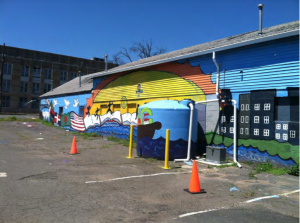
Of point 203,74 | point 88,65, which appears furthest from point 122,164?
point 88,65

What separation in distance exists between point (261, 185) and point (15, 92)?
56.6m

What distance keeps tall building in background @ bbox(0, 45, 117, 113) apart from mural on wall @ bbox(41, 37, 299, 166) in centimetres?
4555

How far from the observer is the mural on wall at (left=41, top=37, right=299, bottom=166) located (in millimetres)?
8922

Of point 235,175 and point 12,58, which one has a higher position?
point 12,58

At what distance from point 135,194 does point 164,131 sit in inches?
193

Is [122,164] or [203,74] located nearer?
[122,164]

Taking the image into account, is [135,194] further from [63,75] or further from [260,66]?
[63,75]

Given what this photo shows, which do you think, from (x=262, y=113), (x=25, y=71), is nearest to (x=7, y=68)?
(x=25, y=71)

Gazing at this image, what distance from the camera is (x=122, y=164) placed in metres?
9.44

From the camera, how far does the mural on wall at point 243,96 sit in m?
8.92

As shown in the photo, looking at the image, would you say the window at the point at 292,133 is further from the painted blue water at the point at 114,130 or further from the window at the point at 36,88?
the window at the point at 36,88

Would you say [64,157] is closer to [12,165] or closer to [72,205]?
[12,165]

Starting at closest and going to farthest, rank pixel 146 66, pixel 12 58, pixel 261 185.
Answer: pixel 261 185 < pixel 146 66 < pixel 12 58

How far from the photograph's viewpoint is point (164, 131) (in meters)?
10.7
